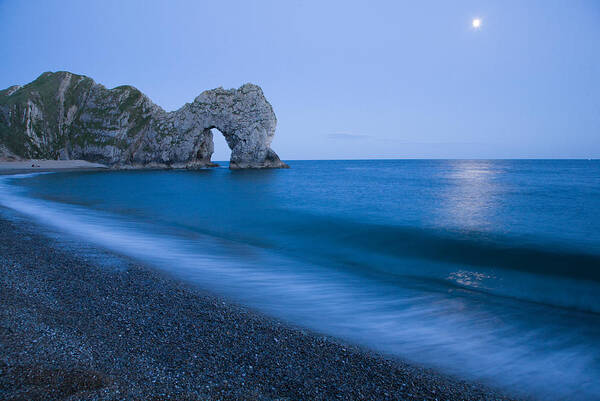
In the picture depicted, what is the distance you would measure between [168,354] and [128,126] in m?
76.4

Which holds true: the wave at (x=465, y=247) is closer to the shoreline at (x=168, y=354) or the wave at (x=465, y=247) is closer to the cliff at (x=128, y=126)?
the shoreline at (x=168, y=354)

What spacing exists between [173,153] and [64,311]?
66.4m

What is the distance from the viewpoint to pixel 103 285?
5.21 meters

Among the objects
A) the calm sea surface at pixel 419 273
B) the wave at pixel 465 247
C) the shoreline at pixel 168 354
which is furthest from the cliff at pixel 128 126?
the shoreline at pixel 168 354

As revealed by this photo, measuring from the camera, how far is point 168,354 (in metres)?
3.34

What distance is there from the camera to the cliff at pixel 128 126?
204ft

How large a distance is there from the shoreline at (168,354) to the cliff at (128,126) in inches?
2311

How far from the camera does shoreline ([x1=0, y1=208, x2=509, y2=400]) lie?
278cm

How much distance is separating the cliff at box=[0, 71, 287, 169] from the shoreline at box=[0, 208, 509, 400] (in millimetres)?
58704

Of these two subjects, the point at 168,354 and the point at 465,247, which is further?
the point at 465,247

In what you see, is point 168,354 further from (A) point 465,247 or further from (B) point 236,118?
(B) point 236,118

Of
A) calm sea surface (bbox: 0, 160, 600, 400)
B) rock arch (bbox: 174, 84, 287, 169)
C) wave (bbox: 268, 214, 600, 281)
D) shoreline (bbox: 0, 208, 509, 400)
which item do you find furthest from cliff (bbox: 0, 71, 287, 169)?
shoreline (bbox: 0, 208, 509, 400)

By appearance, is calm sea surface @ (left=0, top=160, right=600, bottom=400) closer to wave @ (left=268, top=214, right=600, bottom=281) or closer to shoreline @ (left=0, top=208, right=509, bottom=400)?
wave @ (left=268, top=214, right=600, bottom=281)

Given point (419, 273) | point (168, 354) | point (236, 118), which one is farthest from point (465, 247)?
point (236, 118)
